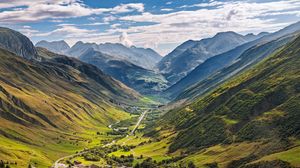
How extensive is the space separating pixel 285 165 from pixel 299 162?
694 centimetres

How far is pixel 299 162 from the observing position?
645 feet

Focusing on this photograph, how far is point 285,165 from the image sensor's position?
19988 centimetres
